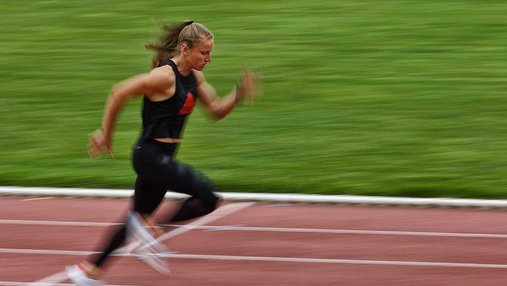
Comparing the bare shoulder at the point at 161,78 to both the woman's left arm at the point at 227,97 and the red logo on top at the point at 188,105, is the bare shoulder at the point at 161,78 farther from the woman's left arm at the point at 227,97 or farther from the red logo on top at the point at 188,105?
the woman's left arm at the point at 227,97

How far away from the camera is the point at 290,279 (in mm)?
7660

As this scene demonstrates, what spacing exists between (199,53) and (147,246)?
1.27 m

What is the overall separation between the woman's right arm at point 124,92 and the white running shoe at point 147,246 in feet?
1.53

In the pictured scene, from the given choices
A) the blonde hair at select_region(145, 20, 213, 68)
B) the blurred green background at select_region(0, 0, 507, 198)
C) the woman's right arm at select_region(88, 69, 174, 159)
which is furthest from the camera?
the blurred green background at select_region(0, 0, 507, 198)

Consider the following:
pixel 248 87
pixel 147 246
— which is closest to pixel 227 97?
pixel 248 87

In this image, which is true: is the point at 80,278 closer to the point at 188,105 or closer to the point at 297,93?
the point at 188,105

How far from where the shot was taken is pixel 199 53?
7301mm

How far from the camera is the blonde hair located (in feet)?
24.1

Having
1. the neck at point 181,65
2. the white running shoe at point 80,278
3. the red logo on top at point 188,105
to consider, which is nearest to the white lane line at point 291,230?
the white running shoe at point 80,278

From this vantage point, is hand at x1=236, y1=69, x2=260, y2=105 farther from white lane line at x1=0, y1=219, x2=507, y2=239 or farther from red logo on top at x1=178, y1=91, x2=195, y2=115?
white lane line at x1=0, y1=219, x2=507, y2=239

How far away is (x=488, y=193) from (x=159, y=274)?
3.68 metres

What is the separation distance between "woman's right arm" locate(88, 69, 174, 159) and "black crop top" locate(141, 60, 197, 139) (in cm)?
9

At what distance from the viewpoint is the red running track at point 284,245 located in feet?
25.4

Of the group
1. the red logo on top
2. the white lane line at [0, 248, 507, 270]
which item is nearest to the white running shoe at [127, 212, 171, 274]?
the white lane line at [0, 248, 507, 270]
